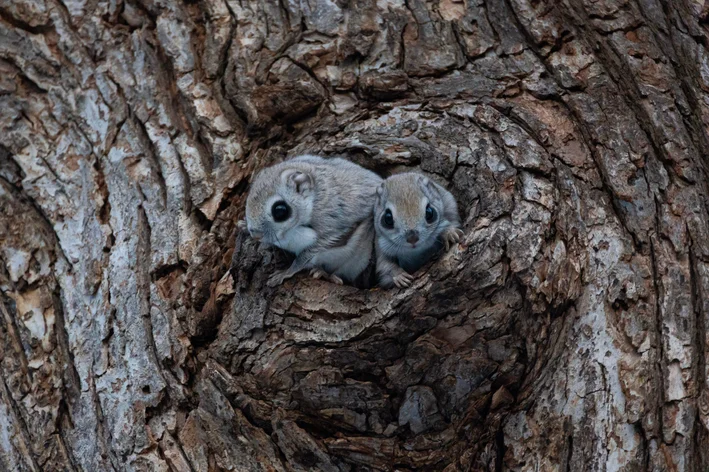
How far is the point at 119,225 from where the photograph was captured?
208 inches

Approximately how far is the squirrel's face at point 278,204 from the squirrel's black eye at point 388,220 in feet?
1.72

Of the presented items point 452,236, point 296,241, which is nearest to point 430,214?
point 452,236

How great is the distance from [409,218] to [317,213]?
0.69 metres

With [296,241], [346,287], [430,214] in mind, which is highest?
[430,214]

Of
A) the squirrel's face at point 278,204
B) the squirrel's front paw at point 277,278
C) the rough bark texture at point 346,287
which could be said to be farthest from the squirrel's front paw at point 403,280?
the squirrel's face at point 278,204

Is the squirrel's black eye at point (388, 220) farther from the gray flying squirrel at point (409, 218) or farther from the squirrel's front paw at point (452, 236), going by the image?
the squirrel's front paw at point (452, 236)

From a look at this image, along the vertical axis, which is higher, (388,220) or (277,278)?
(388,220)

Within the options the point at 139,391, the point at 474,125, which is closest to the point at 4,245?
the point at 139,391

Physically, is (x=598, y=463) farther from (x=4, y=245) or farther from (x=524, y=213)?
(x=4, y=245)

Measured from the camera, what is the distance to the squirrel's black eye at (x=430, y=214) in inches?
180

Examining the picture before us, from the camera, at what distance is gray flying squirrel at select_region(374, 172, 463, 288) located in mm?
4590

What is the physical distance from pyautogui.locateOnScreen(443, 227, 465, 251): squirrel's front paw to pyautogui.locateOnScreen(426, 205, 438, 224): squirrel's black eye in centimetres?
17

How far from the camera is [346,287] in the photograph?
4383 mm

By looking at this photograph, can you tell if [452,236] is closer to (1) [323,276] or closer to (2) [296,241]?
(1) [323,276]
